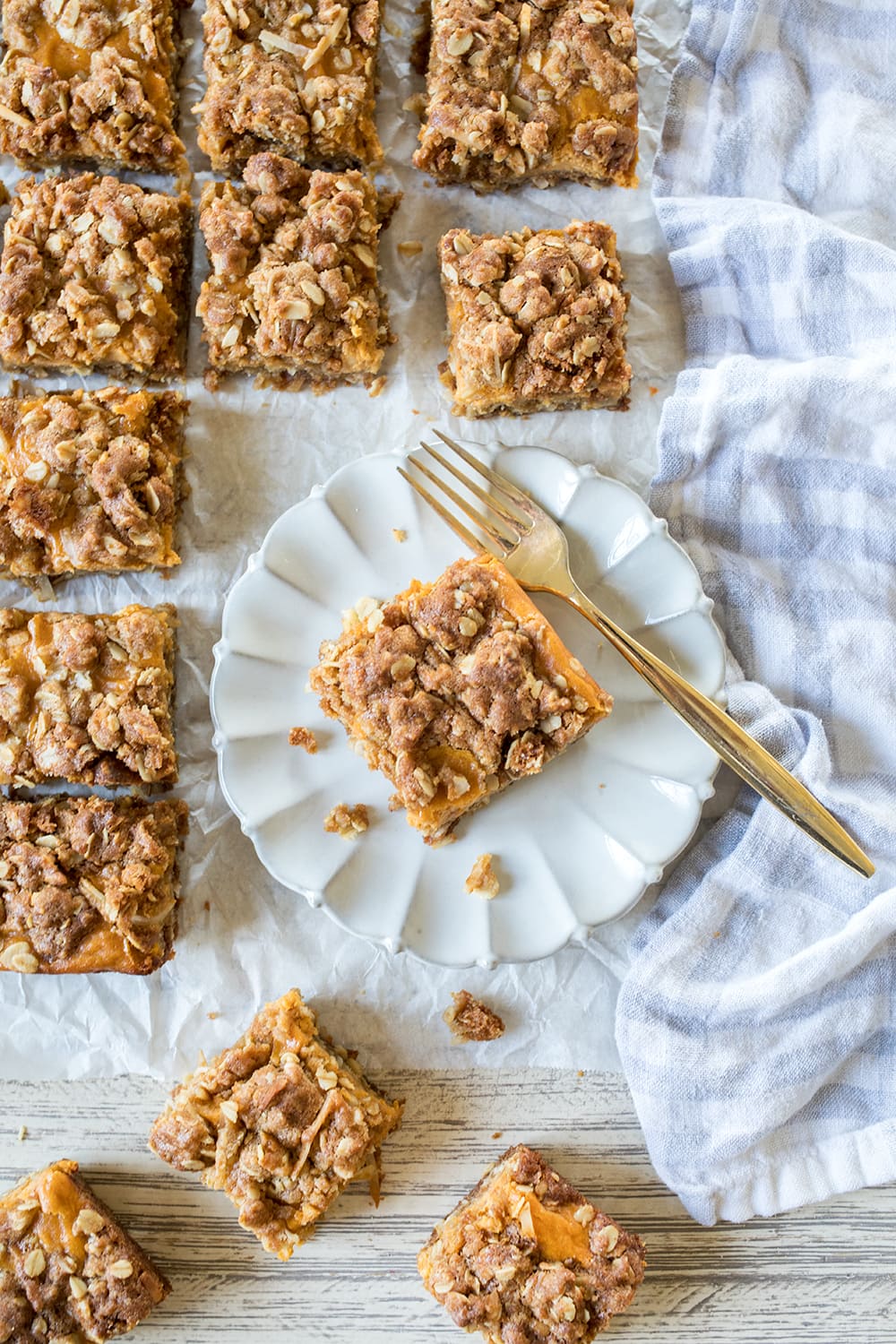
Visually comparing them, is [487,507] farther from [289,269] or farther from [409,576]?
[289,269]

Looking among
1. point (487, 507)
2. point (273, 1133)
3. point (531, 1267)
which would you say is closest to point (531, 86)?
point (487, 507)

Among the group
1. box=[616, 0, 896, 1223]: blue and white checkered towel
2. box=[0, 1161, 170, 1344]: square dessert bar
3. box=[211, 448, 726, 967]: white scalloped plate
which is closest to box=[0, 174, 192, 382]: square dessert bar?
box=[211, 448, 726, 967]: white scalloped plate

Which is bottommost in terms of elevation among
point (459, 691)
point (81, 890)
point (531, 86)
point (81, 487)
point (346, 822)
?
point (81, 890)

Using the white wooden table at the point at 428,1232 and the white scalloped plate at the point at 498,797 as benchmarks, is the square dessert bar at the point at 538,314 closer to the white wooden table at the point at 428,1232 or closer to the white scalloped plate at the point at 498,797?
the white scalloped plate at the point at 498,797

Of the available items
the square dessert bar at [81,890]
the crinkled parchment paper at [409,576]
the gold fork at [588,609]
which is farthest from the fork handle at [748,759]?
the square dessert bar at [81,890]

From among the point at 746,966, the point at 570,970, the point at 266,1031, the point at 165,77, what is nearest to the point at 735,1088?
the point at 746,966

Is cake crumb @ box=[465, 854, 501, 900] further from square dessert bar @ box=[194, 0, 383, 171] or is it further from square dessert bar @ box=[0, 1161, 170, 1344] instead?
square dessert bar @ box=[194, 0, 383, 171]
